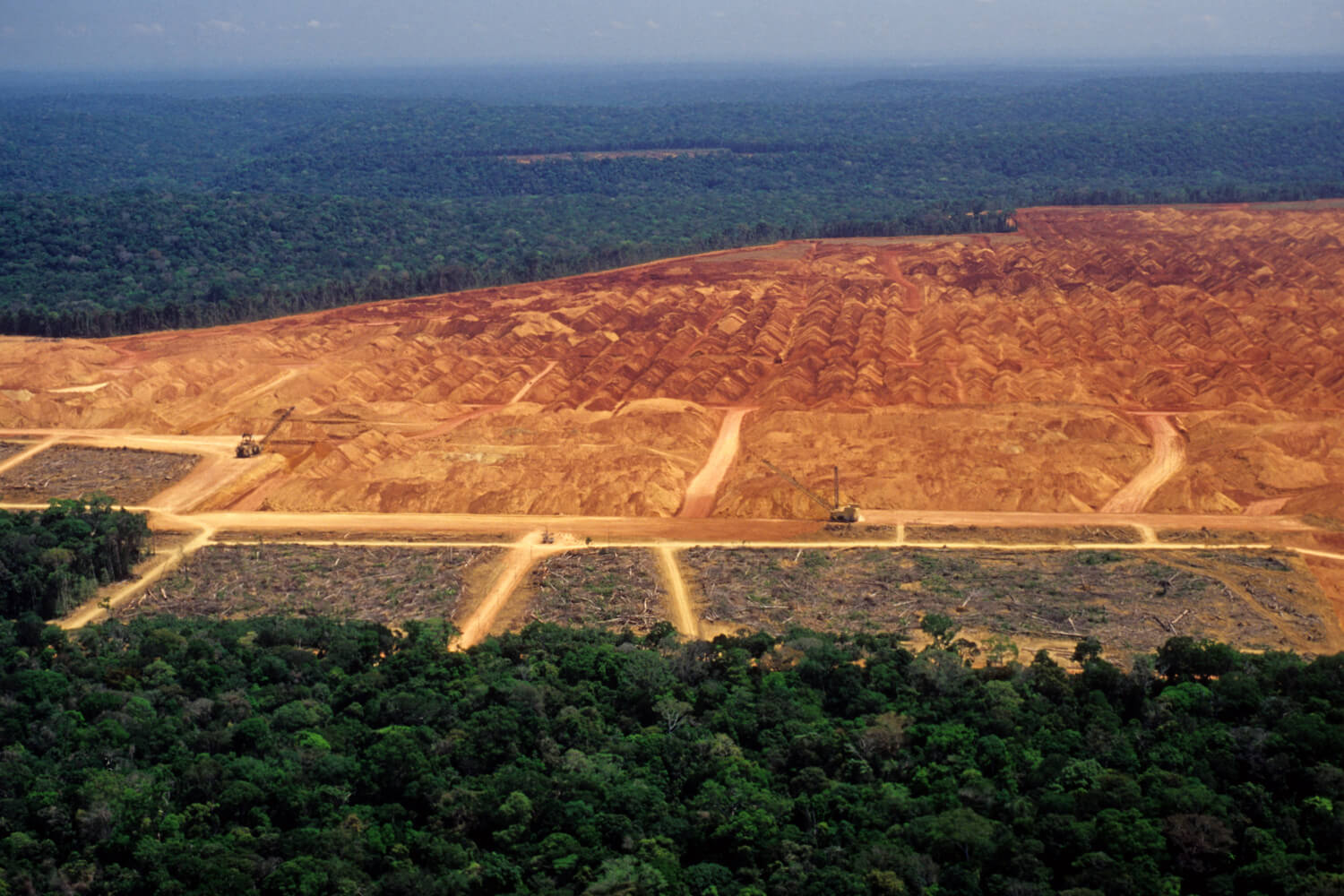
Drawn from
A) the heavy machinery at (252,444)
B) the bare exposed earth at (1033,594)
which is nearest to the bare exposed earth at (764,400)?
the heavy machinery at (252,444)

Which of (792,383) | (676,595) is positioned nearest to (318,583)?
(676,595)

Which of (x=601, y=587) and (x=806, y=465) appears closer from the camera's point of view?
(x=601, y=587)

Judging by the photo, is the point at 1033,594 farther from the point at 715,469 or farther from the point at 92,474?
the point at 92,474

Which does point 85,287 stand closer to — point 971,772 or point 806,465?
point 806,465

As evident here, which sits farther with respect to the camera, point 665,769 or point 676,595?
point 676,595

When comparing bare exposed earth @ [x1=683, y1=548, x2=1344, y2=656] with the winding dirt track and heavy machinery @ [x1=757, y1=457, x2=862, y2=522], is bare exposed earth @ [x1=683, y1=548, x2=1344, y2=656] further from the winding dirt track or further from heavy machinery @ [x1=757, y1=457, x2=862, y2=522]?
the winding dirt track

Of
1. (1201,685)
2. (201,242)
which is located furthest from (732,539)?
(201,242)

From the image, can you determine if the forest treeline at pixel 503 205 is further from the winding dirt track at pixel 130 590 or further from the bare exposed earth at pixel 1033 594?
the bare exposed earth at pixel 1033 594

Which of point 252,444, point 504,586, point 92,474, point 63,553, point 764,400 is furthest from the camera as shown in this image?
point 764,400
